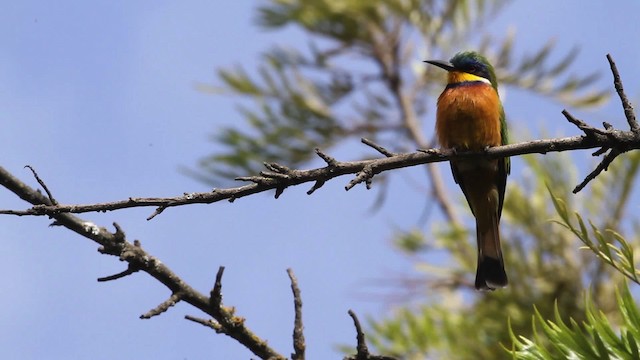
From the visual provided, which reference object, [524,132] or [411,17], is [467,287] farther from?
Result: [411,17]

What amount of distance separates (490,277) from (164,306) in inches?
79.1

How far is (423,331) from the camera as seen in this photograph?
7172mm

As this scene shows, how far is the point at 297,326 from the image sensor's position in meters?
2.60

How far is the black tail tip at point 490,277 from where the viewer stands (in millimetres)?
4141

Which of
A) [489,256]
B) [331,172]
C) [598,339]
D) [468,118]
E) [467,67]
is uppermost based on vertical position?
[467,67]

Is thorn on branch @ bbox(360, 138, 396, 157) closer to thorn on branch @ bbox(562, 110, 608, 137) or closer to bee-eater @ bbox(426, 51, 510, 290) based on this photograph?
thorn on branch @ bbox(562, 110, 608, 137)

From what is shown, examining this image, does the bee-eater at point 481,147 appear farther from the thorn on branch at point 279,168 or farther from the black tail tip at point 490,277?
the thorn on branch at point 279,168

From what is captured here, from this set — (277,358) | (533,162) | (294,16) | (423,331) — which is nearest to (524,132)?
(533,162)

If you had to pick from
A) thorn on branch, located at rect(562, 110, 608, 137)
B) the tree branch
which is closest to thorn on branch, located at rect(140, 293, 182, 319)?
the tree branch

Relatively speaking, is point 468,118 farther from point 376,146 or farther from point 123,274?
point 123,274

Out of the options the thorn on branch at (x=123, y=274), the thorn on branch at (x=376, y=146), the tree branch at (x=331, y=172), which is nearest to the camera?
the tree branch at (x=331, y=172)

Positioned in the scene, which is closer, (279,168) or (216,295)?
(279,168)

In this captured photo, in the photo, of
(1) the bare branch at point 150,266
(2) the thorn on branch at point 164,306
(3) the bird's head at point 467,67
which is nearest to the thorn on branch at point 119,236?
(1) the bare branch at point 150,266

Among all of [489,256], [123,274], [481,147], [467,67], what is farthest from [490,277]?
[123,274]
